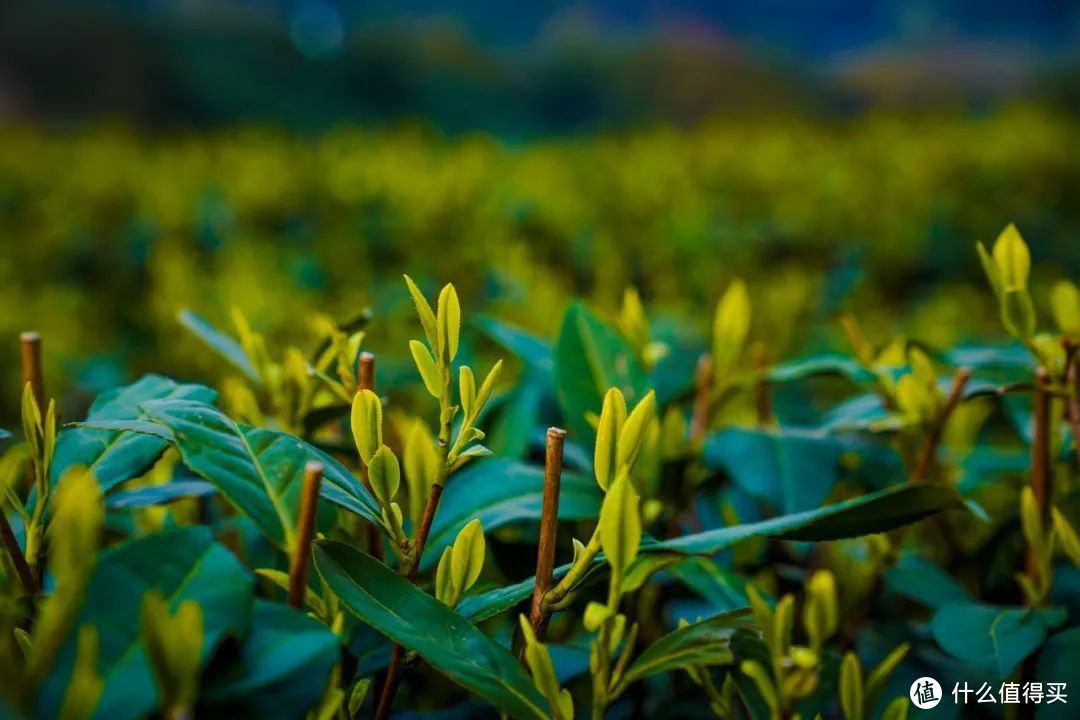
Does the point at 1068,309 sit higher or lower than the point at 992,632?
higher

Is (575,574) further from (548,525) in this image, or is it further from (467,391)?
(467,391)

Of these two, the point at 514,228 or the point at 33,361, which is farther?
the point at 514,228

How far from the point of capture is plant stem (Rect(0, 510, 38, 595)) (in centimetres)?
65

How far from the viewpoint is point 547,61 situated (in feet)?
40.6

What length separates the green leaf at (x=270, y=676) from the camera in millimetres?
562

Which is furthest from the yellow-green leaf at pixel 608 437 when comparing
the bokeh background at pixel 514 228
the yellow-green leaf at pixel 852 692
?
the bokeh background at pixel 514 228

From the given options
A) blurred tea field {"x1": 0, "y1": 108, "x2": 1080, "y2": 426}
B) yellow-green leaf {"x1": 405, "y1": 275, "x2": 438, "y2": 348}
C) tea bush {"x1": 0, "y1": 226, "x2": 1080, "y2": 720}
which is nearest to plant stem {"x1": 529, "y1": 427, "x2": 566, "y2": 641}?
tea bush {"x1": 0, "y1": 226, "x2": 1080, "y2": 720}

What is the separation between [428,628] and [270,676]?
4.8 inches

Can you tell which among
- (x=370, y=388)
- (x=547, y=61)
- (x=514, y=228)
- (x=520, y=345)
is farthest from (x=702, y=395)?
(x=547, y=61)

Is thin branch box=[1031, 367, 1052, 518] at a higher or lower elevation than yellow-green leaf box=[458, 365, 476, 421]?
lower

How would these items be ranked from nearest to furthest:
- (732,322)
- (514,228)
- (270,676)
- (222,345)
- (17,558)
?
(270,676), (17,558), (222,345), (732,322), (514,228)

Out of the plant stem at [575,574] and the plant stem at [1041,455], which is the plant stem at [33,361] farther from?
the plant stem at [1041,455]

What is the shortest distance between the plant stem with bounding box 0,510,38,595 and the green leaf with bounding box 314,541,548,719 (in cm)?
21

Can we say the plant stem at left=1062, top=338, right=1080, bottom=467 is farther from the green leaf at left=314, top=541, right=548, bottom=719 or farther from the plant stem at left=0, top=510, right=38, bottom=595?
the plant stem at left=0, top=510, right=38, bottom=595
